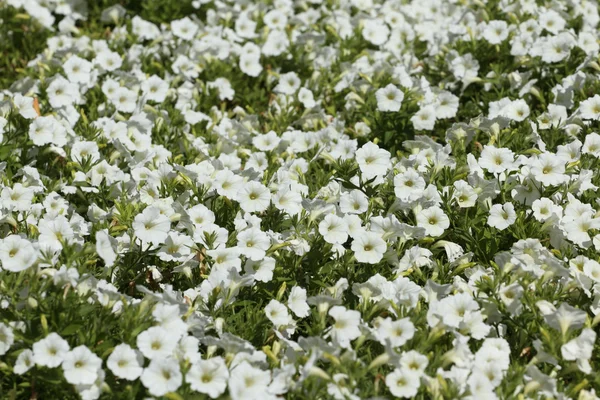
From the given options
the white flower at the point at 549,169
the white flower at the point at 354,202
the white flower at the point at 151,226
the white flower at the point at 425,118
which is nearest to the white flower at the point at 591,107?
the white flower at the point at 549,169

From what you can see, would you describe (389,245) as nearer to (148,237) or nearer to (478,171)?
(478,171)

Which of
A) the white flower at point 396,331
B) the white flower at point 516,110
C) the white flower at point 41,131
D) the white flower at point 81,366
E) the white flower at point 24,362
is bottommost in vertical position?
the white flower at point 24,362

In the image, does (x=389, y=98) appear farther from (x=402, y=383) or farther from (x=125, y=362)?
(x=125, y=362)

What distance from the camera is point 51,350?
3.77 metres

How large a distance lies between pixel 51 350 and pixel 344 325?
1.54 meters

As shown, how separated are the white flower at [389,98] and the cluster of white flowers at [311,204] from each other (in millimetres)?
17

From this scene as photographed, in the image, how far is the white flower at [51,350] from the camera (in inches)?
145

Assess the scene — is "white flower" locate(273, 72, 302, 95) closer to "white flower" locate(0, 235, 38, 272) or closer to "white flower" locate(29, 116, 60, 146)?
"white flower" locate(29, 116, 60, 146)

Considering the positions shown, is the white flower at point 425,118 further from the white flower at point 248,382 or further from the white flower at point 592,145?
the white flower at point 248,382

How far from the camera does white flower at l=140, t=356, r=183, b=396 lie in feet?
11.9

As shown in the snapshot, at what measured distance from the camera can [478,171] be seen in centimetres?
497

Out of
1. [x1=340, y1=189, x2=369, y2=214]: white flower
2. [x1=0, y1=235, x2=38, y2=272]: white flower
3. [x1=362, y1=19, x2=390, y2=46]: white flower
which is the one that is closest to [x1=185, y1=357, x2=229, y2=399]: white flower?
[x1=0, y1=235, x2=38, y2=272]: white flower

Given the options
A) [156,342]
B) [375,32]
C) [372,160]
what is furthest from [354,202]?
[375,32]

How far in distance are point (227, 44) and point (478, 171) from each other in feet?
9.47
